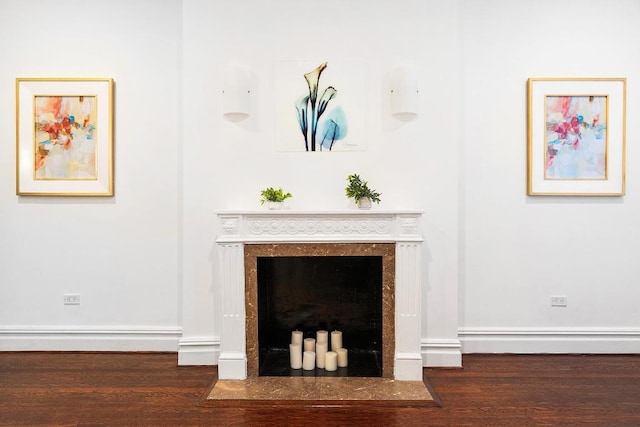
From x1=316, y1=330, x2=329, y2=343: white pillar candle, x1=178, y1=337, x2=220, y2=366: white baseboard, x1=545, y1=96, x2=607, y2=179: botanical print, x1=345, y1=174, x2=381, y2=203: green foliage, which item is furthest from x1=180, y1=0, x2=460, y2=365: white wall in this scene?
x1=545, y1=96, x2=607, y2=179: botanical print

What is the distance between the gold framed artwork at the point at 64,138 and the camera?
3.44 m

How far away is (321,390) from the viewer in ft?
8.82

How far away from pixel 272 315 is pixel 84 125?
2.05m

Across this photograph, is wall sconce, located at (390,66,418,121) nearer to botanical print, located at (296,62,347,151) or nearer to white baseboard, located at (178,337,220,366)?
botanical print, located at (296,62,347,151)

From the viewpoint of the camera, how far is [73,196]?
11.4 feet

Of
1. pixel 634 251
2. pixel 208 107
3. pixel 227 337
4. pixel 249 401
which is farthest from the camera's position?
pixel 634 251

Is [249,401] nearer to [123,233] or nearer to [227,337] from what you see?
[227,337]

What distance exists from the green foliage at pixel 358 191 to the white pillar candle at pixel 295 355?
1061mm

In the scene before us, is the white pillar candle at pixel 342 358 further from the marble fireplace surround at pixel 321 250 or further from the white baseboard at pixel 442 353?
the white baseboard at pixel 442 353

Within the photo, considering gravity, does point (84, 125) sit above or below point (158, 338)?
above

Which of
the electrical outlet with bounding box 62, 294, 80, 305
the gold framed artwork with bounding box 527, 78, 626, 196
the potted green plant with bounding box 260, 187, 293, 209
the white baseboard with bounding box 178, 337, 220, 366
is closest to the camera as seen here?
the potted green plant with bounding box 260, 187, 293, 209

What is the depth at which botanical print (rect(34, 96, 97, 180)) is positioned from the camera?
3441 mm

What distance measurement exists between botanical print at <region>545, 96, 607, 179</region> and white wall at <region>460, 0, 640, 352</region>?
0.62 feet

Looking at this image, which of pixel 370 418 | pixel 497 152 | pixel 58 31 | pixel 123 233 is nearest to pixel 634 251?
pixel 497 152
